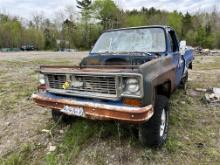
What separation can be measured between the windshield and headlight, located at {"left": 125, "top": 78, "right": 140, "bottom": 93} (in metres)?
1.68

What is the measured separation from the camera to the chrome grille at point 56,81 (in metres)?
3.87

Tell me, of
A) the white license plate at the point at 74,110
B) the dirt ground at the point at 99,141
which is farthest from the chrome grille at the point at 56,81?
the dirt ground at the point at 99,141

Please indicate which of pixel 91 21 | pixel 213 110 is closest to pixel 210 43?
pixel 91 21

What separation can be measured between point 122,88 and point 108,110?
339mm

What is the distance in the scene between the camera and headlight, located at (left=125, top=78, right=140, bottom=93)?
3150 millimetres

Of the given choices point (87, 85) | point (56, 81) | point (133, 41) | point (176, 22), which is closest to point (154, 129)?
point (87, 85)

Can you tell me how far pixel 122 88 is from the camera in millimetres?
3250

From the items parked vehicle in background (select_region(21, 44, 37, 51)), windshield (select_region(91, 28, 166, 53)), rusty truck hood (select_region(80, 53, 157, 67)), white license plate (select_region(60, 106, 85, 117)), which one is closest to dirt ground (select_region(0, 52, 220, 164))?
white license plate (select_region(60, 106, 85, 117))

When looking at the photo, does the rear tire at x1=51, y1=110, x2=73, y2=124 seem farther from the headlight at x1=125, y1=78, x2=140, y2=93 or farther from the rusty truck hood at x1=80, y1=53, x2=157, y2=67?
the headlight at x1=125, y1=78, x2=140, y2=93

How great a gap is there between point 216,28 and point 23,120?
64.8 m

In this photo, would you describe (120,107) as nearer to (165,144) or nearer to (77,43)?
(165,144)

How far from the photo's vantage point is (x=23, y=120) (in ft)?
16.5

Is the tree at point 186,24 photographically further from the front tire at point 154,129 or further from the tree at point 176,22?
the front tire at point 154,129

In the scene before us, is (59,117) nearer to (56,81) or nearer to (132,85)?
(56,81)
